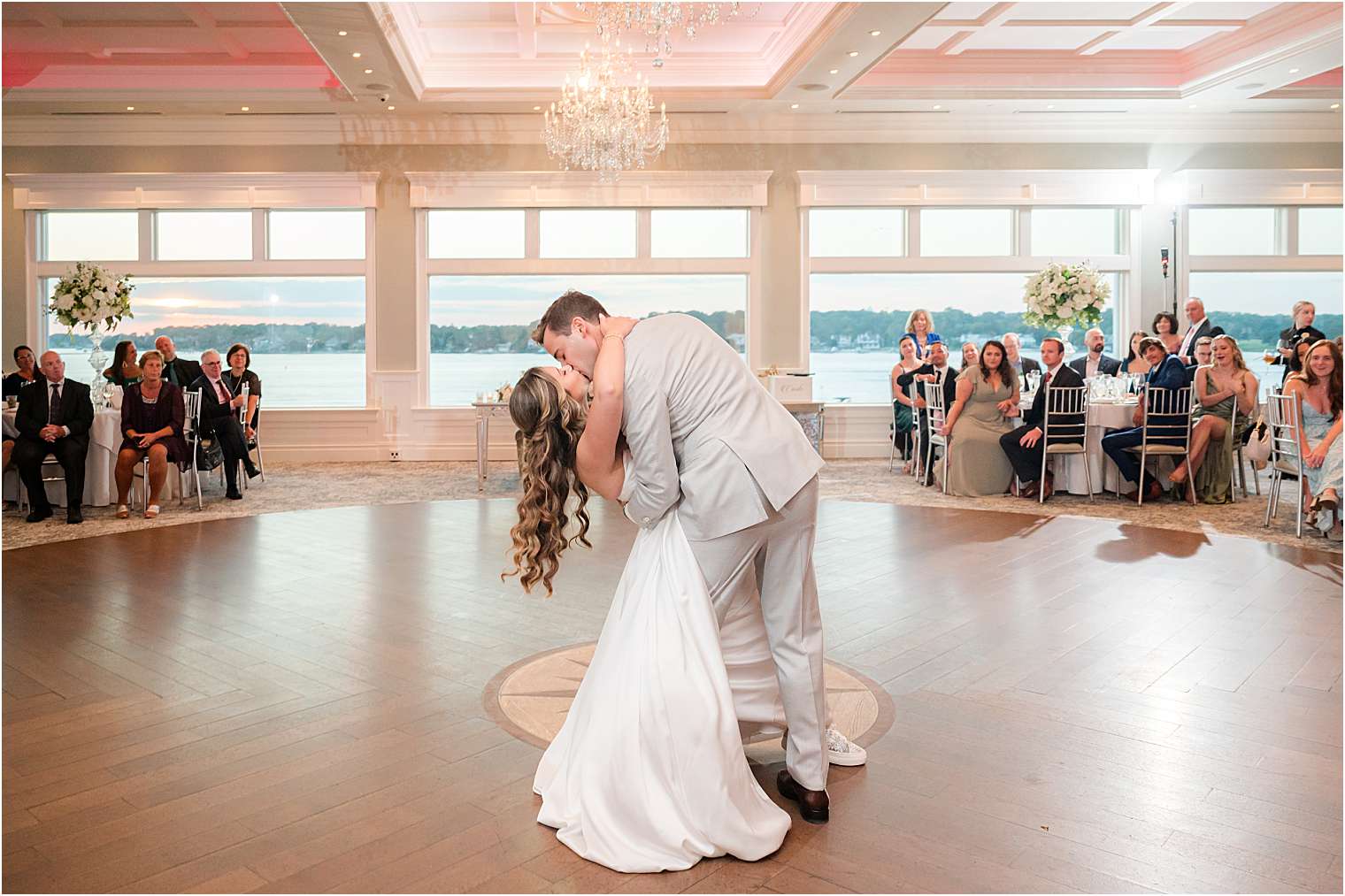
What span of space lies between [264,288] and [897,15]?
25.1ft

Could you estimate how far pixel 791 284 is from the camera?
11.9 m

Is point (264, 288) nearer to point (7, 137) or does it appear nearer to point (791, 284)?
point (7, 137)

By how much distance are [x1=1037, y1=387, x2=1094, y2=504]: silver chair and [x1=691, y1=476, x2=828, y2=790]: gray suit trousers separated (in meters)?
6.30

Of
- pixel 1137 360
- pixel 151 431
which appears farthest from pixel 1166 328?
pixel 151 431

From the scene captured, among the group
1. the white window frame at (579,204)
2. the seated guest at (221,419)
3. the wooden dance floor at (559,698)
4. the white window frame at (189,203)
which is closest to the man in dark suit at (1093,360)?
the white window frame at (579,204)

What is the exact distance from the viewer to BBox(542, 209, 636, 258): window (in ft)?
38.9

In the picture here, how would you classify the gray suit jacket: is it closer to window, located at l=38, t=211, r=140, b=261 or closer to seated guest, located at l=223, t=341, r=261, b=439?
seated guest, located at l=223, t=341, r=261, b=439

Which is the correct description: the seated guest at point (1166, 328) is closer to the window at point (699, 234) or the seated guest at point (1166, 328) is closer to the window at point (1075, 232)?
the window at point (1075, 232)

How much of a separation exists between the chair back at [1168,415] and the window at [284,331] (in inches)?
322

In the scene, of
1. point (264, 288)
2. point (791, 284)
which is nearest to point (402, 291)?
point (264, 288)

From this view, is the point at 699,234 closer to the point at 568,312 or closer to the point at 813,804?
the point at 568,312

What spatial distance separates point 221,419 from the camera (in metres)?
8.87

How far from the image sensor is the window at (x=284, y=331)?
38.8 feet

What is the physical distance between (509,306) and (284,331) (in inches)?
101
